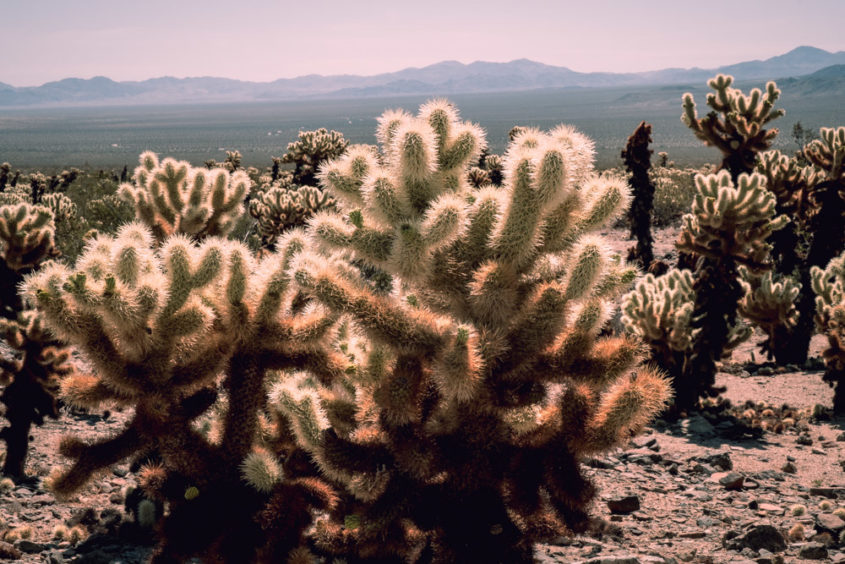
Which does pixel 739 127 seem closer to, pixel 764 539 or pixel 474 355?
pixel 764 539

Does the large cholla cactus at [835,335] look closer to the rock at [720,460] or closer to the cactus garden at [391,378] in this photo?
the rock at [720,460]

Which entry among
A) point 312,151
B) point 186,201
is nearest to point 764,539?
point 186,201

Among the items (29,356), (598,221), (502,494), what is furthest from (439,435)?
(29,356)

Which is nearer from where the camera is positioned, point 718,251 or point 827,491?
point 827,491

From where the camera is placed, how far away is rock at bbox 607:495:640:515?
593 centimetres

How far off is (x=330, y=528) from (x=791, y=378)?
8928 millimetres

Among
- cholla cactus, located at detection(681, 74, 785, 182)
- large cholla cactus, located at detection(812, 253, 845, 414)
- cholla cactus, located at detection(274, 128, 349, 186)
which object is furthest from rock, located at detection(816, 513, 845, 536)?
cholla cactus, located at detection(274, 128, 349, 186)

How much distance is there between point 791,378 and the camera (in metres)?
11.2

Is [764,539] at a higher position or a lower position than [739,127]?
lower

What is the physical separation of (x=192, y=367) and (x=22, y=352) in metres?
3.18

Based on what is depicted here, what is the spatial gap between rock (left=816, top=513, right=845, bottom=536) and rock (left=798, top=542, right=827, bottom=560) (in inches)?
15.8

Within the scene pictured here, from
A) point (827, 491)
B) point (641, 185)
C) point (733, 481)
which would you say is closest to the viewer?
point (827, 491)

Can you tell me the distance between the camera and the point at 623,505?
19.5 ft

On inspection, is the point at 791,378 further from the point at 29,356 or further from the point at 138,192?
the point at 29,356
